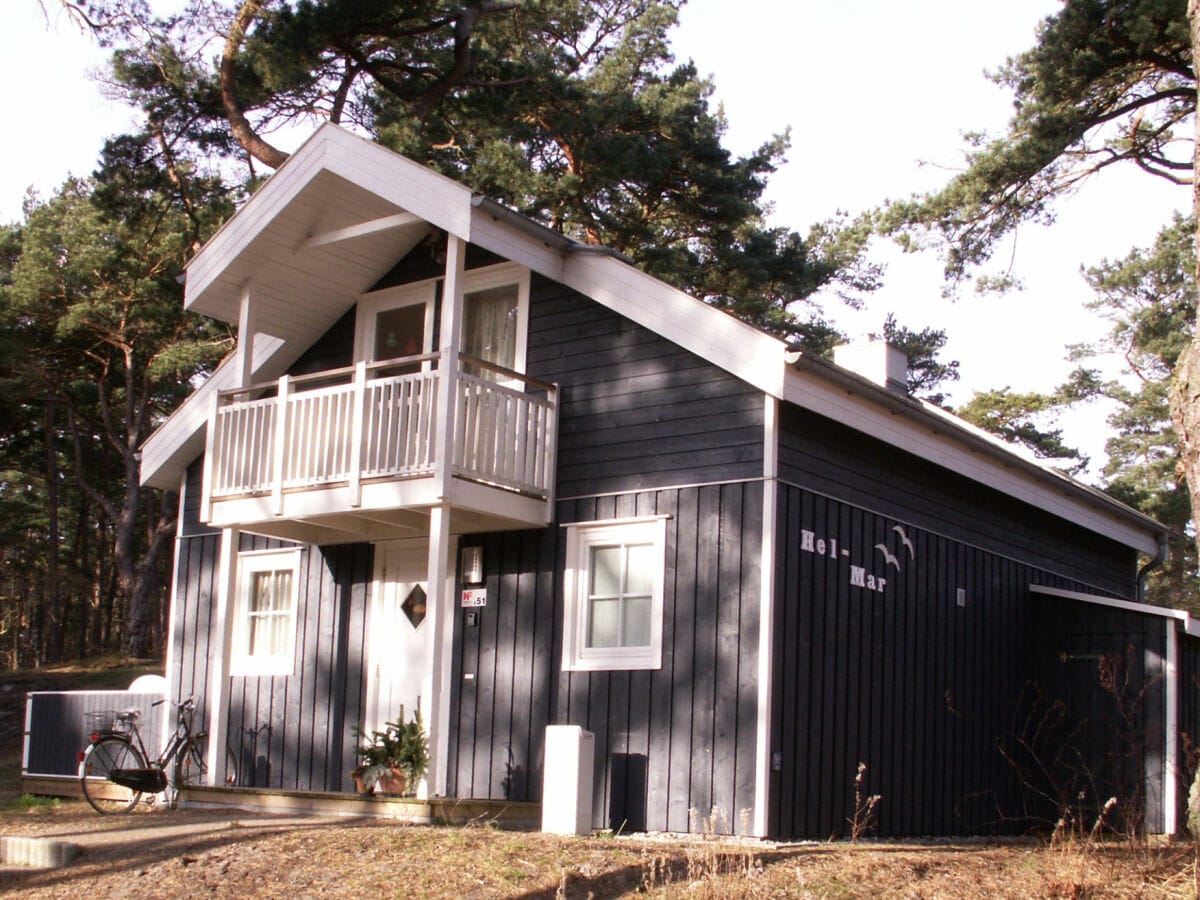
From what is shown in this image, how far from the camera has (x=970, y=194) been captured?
827 inches

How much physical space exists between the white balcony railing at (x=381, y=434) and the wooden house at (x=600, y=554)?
36 mm

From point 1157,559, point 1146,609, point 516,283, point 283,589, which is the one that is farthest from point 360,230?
point 1157,559

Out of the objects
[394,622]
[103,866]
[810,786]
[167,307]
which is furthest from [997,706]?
[167,307]

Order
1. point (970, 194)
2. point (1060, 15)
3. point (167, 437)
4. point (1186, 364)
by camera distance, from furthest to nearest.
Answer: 1. point (970, 194)
2. point (1060, 15)
3. point (167, 437)
4. point (1186, 364)

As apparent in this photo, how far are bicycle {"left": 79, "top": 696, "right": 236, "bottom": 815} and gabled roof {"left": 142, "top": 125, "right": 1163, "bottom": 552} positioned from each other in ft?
10.2

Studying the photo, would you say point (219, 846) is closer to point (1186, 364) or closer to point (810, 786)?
point (810, 786)

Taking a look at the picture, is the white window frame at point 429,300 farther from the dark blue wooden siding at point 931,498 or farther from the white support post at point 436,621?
the dark blue wooden siding at point 931,498

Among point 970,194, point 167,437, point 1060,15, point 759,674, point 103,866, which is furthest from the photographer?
point 970,194

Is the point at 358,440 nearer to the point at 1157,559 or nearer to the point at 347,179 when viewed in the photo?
the point at 347,179

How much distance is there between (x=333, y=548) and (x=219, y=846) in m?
5.10

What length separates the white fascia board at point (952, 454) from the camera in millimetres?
11859

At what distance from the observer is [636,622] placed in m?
12.3

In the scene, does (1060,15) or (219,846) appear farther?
(1060,15)

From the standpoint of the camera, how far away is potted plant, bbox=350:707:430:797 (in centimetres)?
1204
